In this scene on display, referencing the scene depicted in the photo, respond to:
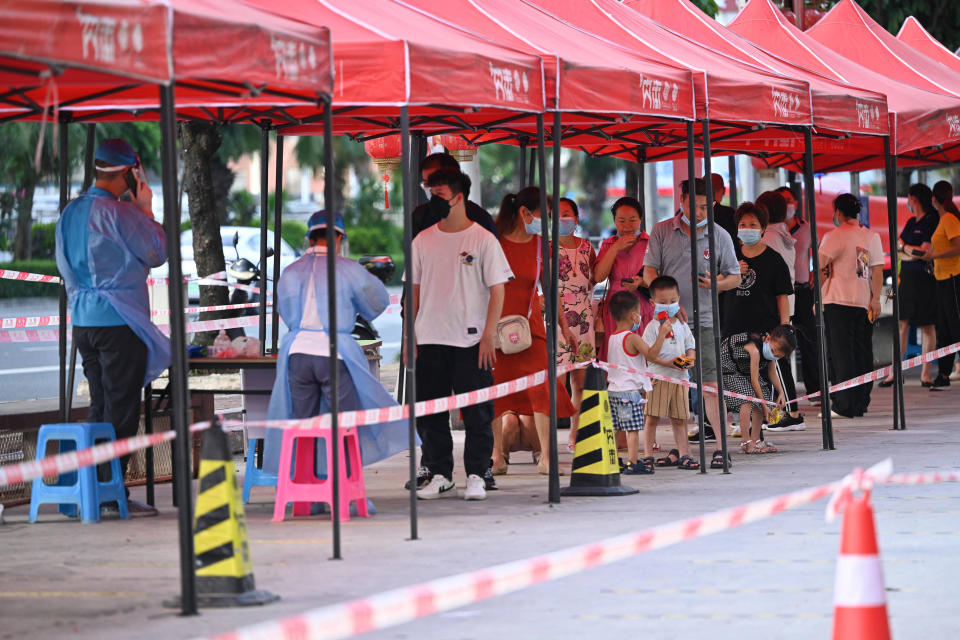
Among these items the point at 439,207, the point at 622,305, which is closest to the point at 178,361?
the point at 439,207

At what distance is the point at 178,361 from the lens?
247 inches

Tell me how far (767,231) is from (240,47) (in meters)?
7.98

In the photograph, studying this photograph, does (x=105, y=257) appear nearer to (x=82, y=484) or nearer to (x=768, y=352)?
(x=82, y=484)

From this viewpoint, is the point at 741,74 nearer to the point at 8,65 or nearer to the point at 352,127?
the point at 352,127

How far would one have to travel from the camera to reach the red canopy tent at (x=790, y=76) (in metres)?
12.0

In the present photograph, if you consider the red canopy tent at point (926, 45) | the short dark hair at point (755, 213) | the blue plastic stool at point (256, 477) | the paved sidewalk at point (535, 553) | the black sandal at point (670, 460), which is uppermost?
the red canopy tent at point (926, 45)

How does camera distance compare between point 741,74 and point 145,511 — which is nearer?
point 145,511

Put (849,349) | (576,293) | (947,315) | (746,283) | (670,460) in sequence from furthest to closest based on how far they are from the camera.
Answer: (947,315)
(849,349)
(746,283)
(576,293)
(670,460)

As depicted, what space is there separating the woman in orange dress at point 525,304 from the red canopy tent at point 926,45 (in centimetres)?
981

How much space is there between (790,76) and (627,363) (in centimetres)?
308

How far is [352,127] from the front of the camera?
11.8 meters

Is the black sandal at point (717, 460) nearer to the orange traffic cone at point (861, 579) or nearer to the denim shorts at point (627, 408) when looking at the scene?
the denim shorts at point (627, 408)

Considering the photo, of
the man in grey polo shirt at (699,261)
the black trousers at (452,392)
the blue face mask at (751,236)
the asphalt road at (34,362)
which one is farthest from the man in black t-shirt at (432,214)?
the asphalt road at (34,362)

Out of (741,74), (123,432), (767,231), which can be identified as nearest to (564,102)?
(741,74)
